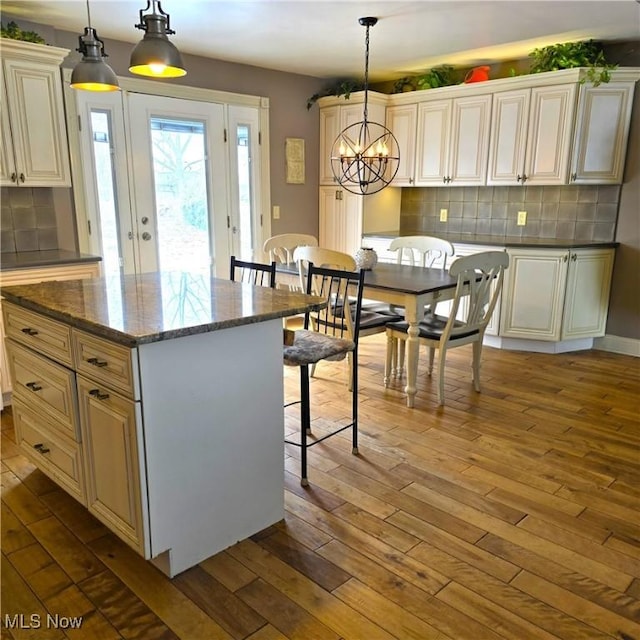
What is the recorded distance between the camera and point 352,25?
3.62 metres

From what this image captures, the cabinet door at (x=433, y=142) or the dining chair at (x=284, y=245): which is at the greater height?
the cabinet door at (x=433, y=142)

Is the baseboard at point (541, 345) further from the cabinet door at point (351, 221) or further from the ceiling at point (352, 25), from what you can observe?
the ceiling at point (352, 25)

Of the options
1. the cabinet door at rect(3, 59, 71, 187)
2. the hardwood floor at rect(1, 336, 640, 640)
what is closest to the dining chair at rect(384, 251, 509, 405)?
the hardwood floor at rect(1, 336, 640, 640)

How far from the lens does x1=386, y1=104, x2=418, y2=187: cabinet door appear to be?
5141 mm

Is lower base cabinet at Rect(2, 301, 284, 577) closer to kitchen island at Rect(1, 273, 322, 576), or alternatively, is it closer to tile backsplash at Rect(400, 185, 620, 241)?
kitchen island at Rect(1, 273, 322, 576)

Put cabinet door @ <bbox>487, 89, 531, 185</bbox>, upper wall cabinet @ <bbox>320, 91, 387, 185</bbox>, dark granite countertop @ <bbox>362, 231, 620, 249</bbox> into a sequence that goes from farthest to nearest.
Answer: upper wall cabinet @ <bbox>320, 91, 387, 185</bbox>
cabinet door @ <bbox>487, 89, 531, 185</bbox>
dark granite countertop @ <bbox>362, 231, 620, 249</bbox>

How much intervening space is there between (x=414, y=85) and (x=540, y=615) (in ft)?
15.7

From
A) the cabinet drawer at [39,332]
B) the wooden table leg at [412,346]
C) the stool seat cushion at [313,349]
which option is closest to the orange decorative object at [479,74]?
the wooden table leg at [412,346]

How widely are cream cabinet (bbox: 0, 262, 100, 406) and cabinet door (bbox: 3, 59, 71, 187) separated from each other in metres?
0.58

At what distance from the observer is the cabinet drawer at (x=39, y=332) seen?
1998mm

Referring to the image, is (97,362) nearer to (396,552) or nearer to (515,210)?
(396,552)

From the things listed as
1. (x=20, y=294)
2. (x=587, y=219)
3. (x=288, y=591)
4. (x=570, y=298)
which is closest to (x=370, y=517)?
(x=288, y=591)

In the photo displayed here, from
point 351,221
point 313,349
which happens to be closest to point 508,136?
point 351,221

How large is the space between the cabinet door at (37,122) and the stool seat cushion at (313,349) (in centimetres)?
209
